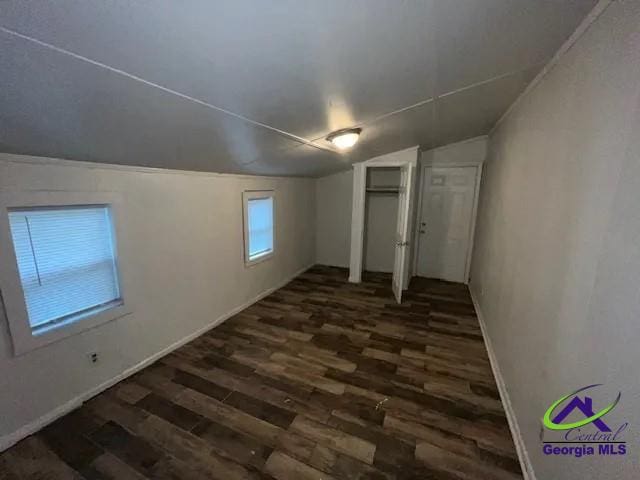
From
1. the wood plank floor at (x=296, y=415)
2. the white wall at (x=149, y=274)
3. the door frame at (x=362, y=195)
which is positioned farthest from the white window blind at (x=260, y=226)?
the door frame at (x=362, y=195)

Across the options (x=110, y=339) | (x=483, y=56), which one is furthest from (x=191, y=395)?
(x=483, y=56)

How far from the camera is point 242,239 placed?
347 centimetres

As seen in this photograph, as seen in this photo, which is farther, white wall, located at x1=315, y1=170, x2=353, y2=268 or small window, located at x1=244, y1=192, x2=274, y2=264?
white wall, located at x1=315, y1=170, x2=353, y2=268

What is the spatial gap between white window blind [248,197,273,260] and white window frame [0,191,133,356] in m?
1.75

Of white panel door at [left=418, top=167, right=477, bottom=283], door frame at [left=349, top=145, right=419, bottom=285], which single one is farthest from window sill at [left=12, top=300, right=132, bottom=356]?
white panel door at [left=418, top=167, right=477, bottom=283]

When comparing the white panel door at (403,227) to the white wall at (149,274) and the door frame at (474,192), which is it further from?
the white wall at (149,274)

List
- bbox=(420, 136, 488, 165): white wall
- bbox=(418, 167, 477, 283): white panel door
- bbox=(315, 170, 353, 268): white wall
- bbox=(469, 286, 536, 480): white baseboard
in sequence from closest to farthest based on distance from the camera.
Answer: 1. bbox=(469, 286, 536, 480): white baseboard
2. bbox=(420, 136, 488, 165): white wall
3. bbox=(418, 167, 477, 283): white panel door
4. bbox=(315, 170, 353, 268): white wall

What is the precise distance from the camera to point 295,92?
4.85 feet

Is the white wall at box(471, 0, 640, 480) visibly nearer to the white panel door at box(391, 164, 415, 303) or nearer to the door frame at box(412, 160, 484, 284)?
the white panel door at box(391, 164, 415, 303)

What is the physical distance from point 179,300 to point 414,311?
2792 millimetres

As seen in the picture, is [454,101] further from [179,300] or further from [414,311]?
[179,300]

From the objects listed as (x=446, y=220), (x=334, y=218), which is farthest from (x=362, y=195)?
(x=446, y=220)

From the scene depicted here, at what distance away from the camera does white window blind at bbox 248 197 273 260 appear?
3.75m

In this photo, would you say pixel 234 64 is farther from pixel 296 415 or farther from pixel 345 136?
pixel 296 415
